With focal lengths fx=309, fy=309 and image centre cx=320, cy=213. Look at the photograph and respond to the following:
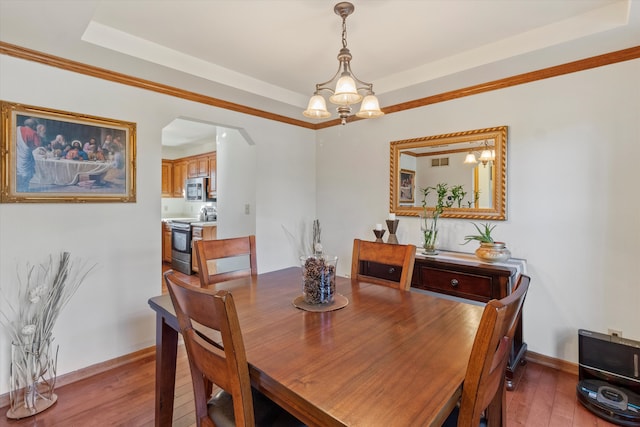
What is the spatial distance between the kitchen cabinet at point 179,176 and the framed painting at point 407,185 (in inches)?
183

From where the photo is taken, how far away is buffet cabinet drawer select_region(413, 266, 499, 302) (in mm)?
2148

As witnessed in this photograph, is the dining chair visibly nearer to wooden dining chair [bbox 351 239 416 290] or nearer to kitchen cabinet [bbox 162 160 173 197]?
wooden dining chair [bbox 351 239 416 290]

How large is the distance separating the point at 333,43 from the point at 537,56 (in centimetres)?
141

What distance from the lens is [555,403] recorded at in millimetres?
1928

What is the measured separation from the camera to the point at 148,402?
195 centimetres

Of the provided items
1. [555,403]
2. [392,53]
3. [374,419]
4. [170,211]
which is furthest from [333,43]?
[170,211]

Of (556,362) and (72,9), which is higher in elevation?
(72,9)

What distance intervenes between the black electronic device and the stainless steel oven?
489 cm

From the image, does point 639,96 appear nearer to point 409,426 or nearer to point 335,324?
point 335,324

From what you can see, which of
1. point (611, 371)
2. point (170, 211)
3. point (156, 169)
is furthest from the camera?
point (170, 211)

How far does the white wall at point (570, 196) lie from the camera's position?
2.04m

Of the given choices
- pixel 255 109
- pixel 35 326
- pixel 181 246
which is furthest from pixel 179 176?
pixel 35 326

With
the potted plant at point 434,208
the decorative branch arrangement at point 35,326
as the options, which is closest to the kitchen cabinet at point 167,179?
the decorative branch arrangement at point 35,326

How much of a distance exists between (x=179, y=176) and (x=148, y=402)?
511 cm
